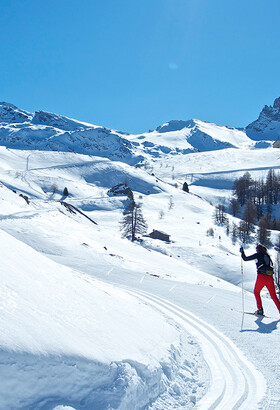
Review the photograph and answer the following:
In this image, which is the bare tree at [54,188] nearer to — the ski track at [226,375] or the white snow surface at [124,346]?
the white snow surface at [124,346]

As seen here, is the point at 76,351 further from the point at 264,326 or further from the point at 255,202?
the point at 255,202

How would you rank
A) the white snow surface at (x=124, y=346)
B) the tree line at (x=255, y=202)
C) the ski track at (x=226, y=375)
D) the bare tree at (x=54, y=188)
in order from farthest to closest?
the bare tree at (x=54, y=188)
the tree line at (x=255, y=202)
the ski track at (x=226, y=375)
the white snow surface at (x=124, y=346)

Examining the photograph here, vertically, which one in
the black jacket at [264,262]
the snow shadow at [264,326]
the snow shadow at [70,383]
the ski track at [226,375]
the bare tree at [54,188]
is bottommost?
the snow shadow at [264,326]

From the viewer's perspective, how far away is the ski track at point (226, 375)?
404 centimetres

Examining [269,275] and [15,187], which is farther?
[15,187]

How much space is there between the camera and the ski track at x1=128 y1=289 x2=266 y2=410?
13.3 ft

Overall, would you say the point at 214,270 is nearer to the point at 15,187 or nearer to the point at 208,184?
the point at 15,187

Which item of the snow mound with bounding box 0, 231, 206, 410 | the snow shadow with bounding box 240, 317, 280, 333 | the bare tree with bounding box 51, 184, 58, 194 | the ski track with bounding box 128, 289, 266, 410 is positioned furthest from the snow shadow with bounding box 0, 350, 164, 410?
the bare tree with bounding box 51, 184, 58, 194

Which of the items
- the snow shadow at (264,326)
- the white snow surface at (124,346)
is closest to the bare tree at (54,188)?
the white snow surface at (124,346)

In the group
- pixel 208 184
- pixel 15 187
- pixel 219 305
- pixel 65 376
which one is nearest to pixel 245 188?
pixel 208 184

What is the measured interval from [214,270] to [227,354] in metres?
28.5

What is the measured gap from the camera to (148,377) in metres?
4.18

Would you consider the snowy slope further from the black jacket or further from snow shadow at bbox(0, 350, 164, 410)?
the black jacket

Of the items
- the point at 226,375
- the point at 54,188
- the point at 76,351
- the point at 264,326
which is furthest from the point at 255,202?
the point at 76,351
